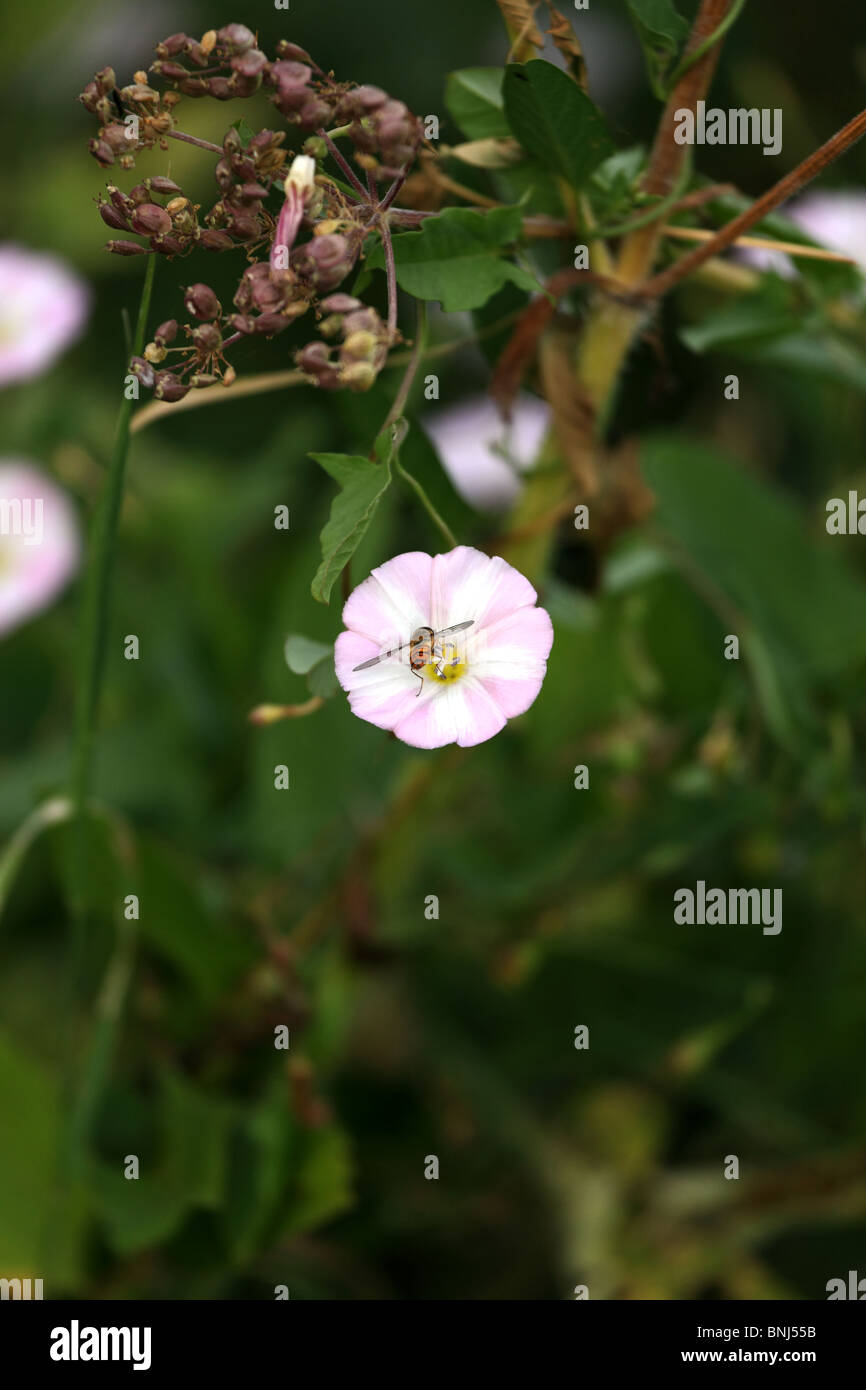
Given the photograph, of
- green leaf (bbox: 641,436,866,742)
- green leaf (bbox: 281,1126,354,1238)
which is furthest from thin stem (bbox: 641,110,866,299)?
green leaf (bbox: 281,1126,354,1238)

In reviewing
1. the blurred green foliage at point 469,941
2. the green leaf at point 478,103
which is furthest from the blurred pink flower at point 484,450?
the green leaf at point 478,103

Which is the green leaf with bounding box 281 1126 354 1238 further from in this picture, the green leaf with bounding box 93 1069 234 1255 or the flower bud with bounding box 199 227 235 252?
the flower bud with bounding box 199 227 235 252

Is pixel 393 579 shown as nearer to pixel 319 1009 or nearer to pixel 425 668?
pixel 425 668

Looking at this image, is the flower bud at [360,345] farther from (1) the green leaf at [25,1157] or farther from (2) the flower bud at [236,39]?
(1) the green leaf at [25,1157]

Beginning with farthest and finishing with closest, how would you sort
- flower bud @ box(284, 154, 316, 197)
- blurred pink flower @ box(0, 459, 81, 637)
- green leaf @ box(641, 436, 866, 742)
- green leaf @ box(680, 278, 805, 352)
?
blurred pink flower @ box(0, 459, 81, 637), green leaf @ box(641, 436, 866, 742), green leaf @ box(680, 278, 805, 352), flower bud @ box(284, 154, 316, 197)

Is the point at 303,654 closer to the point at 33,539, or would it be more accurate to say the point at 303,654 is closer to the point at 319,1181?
the point at 319,1181

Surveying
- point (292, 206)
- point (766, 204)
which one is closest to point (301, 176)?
point (292, 206)

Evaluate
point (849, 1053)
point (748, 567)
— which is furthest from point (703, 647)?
point (849, 1053)
